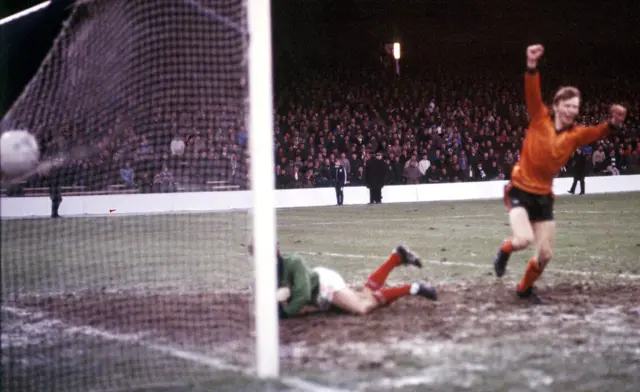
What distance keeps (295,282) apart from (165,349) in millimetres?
1325

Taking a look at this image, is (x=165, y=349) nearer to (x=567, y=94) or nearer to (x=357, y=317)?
(x=357, y=317)

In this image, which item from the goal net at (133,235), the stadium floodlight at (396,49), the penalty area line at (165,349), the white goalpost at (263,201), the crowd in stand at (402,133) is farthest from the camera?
the stadium floodlight at (396,49)

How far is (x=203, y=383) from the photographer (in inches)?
198

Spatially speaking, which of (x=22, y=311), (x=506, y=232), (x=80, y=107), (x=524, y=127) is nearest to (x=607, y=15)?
(x=524, y=127)

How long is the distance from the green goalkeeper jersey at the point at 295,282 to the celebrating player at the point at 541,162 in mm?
2176

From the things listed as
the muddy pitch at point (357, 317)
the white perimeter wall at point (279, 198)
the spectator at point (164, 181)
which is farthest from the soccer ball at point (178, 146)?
the muddy pitch at point (357, 317)

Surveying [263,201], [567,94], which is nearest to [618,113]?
[567,94]

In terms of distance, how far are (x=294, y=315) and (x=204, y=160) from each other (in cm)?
1163

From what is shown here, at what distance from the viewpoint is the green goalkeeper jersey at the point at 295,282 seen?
680 cm

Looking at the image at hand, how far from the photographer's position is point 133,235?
17344 millimetres

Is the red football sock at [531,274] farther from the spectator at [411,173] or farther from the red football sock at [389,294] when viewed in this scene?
the spectator at [411,173]

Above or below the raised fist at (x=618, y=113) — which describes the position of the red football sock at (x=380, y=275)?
below

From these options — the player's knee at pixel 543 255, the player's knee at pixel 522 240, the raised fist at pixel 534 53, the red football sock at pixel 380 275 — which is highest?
the raised fist at pixel 534 53

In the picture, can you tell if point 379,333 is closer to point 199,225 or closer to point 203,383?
point 203,383
